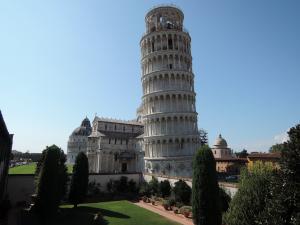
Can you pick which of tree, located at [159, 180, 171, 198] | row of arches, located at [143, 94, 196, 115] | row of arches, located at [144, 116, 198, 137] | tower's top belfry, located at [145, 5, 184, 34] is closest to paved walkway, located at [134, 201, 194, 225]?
tree, located at [159, 180, 171, 198]

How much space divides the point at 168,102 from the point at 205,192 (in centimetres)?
3294

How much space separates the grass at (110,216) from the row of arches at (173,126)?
2123 centimetres

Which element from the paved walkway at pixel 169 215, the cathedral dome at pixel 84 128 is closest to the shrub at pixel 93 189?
the paved walkway at pixel 169 215

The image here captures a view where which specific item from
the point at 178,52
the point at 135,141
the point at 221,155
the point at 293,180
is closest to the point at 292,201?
the point at 293,180

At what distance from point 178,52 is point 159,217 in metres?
37.3

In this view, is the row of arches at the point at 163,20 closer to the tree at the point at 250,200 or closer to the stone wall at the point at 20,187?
the stone wall at the point at 20,187

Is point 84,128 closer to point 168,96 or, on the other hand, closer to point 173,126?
point 168,96

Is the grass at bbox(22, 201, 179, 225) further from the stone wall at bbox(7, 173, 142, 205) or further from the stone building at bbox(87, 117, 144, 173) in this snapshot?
the stone building at bbox(87, 117, 144, 173)

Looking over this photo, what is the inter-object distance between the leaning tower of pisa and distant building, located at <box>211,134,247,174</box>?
2463 centimetres

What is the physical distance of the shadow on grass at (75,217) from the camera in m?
26.3

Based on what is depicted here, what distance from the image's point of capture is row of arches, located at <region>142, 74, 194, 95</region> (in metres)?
55.6

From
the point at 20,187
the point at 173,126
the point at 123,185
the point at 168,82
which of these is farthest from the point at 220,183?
the point at 168,82

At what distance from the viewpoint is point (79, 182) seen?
1398 inches

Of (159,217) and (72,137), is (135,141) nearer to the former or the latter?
(159,217)
